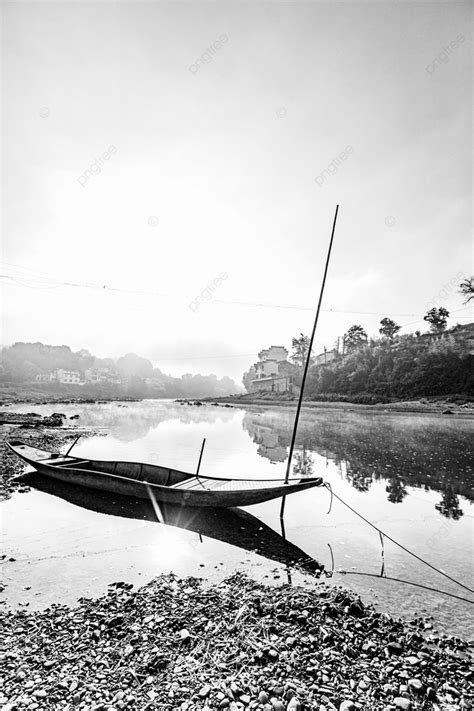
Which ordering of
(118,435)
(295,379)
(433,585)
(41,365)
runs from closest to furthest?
(433,585) → (118,435) → (295,379) → (41,365)

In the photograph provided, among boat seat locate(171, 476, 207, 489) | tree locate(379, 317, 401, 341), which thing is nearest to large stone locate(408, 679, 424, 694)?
boat seat locate(171, 476, 207, 489)

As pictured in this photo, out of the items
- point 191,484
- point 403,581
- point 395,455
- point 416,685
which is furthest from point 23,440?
point 416,685

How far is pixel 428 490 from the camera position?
12359 millimetres

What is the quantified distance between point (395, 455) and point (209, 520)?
14042 millimetres

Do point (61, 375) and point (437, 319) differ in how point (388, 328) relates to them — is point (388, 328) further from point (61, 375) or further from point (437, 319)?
point (61, 375)

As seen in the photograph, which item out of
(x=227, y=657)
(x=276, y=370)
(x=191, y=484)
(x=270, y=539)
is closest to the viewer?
(x=227, y=657)

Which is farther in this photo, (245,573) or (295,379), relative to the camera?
(295,379)

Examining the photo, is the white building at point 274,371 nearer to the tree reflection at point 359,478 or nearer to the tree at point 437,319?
the tree at point 437,319

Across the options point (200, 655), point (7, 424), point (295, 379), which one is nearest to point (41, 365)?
point (295, 379)

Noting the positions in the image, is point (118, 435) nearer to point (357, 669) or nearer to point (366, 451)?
point (366, 451)

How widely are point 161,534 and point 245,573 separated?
2755 mm

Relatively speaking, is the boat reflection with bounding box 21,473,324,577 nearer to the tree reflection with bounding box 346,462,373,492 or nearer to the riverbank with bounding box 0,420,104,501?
the riverbank with bounding box 0,420,104,501

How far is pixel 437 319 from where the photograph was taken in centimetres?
6919

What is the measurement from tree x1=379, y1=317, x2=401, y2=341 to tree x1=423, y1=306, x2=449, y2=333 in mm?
6656
